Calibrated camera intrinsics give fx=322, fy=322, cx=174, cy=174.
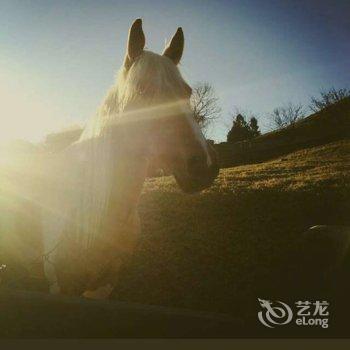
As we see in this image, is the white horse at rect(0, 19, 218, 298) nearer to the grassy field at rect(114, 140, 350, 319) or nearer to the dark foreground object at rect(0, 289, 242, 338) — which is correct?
the dark foreground object at rect(0, 289, 242, 338)

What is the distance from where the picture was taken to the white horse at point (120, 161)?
75.4 inches

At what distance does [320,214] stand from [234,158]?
23.4 meters

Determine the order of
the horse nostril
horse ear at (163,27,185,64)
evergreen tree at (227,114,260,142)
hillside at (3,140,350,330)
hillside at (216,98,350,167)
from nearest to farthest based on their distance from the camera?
the horse nostril, horse ear at (163,27,185,64), hillside at (3,140,350,330), hillside at (216,98,350,167), evergreen tree at (227,114,260,142)

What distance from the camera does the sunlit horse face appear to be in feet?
6.19

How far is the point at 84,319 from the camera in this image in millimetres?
1527

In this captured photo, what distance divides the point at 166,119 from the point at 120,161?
0.38 metres

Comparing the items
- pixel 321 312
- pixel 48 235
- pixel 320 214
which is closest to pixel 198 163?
pixel 321 312

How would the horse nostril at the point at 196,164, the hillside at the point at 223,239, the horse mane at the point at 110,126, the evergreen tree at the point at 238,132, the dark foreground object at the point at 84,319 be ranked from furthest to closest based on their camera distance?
the evergreen tree at the point at 238,132
the hillside at the point at 223,239
the horse mane at the point at 110,126
the horse nostril at the point at 196,164
the dark foreground object at the point at 84,319

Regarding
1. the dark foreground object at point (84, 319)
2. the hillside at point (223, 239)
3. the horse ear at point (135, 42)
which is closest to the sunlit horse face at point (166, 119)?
the horse ear at point (135, 42)

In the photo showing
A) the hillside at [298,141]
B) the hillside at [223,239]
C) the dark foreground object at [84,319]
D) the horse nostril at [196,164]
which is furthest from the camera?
the hillside at [298,141]

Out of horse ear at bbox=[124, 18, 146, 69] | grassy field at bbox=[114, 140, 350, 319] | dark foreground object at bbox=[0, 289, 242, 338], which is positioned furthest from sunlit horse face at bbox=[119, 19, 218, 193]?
grassy field at bbox=[114, 140, 350, 319]

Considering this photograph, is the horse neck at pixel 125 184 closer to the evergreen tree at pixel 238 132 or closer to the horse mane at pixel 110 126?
the horse mane at pixel 110 126

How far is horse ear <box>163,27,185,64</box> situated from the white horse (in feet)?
0.90

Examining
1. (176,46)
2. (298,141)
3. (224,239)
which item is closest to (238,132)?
(298,141)
